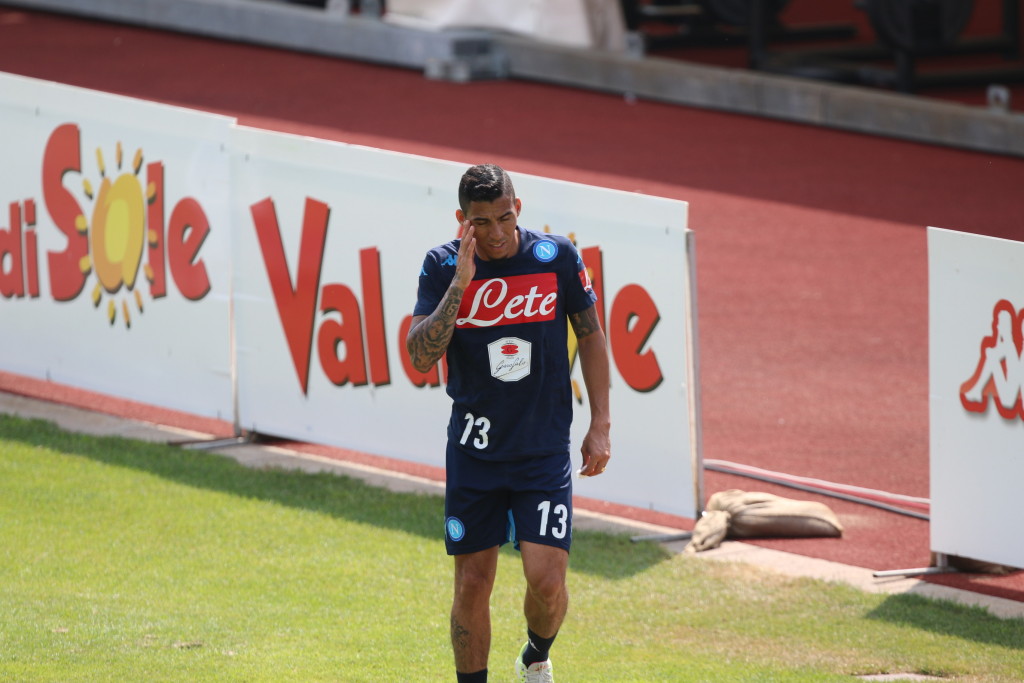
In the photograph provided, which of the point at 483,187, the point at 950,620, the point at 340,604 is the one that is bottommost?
the point at 950,620

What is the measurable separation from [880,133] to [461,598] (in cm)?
1432

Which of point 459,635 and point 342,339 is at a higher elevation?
point 342,339

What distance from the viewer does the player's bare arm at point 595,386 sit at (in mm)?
5281

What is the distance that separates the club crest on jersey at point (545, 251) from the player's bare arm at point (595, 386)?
0.76ft

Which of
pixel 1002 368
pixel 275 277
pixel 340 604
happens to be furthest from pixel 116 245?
pixel 1002 368

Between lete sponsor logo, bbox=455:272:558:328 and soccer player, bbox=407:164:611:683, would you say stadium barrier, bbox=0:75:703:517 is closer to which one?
soccer player, bbox=407:164:611:683

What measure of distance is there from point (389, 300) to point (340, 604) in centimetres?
226

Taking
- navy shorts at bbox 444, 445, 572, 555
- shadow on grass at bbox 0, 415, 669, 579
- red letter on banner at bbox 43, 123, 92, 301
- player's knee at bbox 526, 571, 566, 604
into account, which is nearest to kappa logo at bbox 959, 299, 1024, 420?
shadow on grass at bbox 0, 415, 669, 579

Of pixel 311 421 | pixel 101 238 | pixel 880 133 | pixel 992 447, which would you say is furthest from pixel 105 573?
pixel 880 133

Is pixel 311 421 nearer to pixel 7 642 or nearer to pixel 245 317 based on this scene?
pixel 245 317

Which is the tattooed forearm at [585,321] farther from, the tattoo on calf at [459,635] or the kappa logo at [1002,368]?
the kappa logo at [1002,368]

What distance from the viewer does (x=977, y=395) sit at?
6.94m

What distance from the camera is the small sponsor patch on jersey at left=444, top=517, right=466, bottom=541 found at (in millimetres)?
5199

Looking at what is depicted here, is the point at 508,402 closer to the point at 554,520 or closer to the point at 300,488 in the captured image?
the point at 554,520
